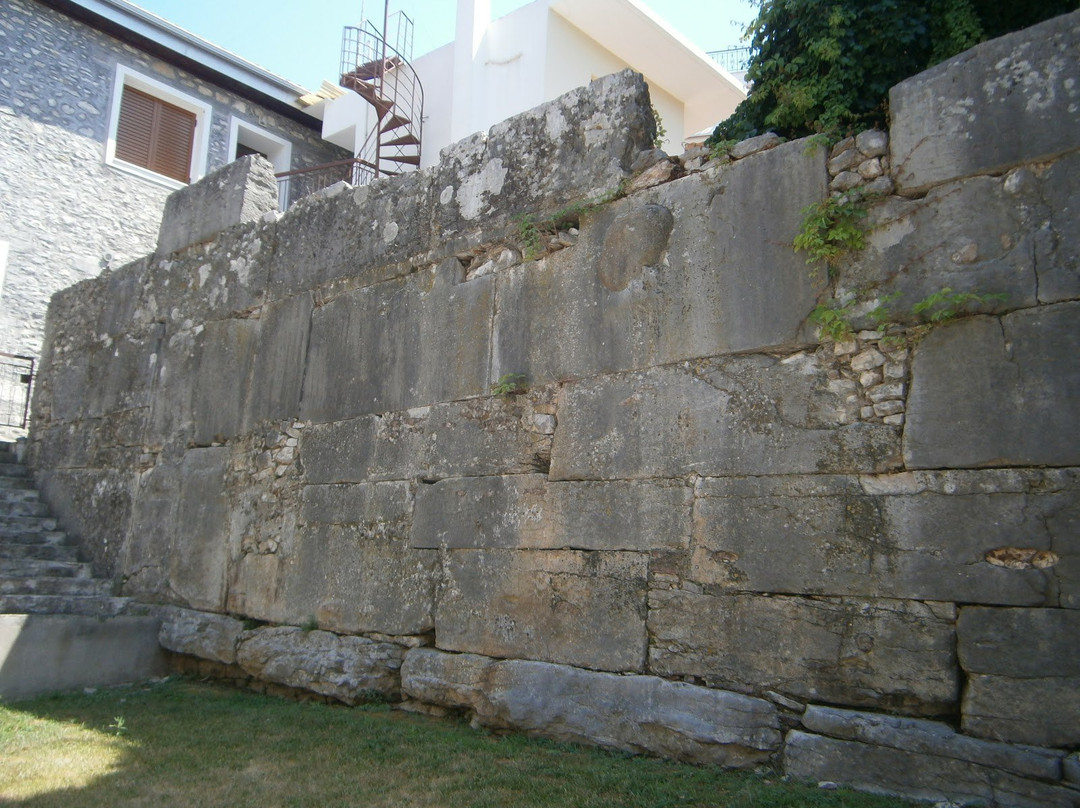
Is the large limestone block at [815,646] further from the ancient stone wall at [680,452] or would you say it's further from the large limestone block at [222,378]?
the large limestone block at [222,378]

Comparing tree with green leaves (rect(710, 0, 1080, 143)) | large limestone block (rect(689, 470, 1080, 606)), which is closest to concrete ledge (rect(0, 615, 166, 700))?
large limestone block (rect(689, 470, 1080, 606))

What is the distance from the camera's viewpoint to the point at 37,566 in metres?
7.24

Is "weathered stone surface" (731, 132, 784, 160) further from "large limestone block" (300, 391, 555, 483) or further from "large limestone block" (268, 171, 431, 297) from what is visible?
"large limestone block" (268, 171, 431, 297)

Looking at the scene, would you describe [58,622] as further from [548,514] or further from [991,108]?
[991,108]

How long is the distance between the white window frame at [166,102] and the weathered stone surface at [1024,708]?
43.6 feet

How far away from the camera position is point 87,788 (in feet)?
13.2

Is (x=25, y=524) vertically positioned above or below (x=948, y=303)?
below

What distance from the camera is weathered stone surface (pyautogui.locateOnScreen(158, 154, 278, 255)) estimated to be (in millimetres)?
7402

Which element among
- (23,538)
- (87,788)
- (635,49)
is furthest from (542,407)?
(635,49)

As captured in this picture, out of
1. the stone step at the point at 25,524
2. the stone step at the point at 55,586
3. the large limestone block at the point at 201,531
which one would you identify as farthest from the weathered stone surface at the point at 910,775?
the stone step at the point at 25,524

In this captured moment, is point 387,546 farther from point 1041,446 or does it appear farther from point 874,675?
point 1041,446

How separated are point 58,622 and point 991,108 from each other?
6.38 meters

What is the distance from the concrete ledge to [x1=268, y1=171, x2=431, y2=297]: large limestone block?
274 cm

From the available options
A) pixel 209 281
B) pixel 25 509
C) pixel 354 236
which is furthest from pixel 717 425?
pixel 25 509
